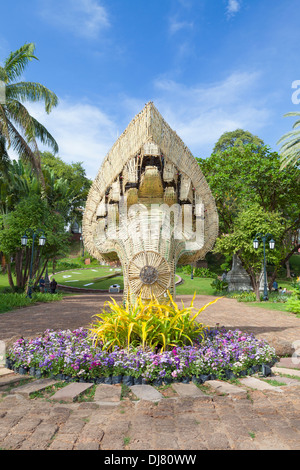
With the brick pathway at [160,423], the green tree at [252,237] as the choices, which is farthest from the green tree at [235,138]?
the brick pathway at [160,423]

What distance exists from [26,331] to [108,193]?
4.60 meters

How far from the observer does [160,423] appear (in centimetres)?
285

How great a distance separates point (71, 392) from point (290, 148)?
56.8 feet

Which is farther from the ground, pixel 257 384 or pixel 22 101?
pixel 22 101

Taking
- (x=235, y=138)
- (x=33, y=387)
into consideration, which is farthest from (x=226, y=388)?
(x=235, y=138)

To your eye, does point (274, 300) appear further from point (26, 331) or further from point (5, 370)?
point (5, 370)

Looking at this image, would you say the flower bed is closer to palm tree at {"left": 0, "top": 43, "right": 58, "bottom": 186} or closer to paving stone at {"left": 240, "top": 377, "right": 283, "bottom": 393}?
paving stone at {"left": 240, "top": 377, "right": 283, "bottom": 393}

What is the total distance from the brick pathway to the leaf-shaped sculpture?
5.16 feet

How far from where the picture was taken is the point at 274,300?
1559cm

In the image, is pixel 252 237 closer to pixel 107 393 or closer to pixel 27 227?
pixel 27 227

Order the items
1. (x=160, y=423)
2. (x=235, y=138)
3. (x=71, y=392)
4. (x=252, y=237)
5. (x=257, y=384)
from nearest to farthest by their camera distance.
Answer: (x=160, y=423)
(x=71, y=392)
(x=257, y=384)
(x=252, y=237)
(x=235, y=138)

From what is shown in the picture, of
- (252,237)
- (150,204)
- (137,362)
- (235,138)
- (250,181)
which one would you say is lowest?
(137,362)

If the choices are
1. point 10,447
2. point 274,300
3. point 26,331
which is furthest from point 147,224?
point 274,300

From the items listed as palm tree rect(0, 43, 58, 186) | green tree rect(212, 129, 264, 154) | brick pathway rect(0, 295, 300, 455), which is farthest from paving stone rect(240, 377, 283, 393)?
green tree rect(212, 129, 264, 154)
